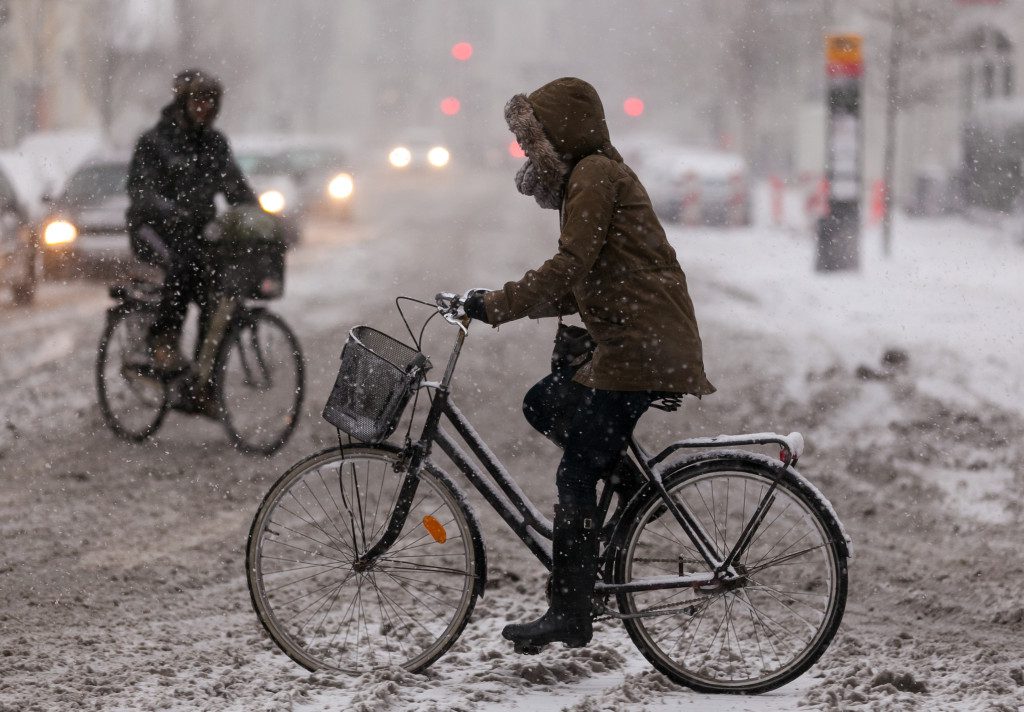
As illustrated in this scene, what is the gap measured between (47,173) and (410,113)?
58.3 meters

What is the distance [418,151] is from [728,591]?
142ft

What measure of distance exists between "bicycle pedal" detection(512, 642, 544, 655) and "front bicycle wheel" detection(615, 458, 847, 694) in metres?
0.28

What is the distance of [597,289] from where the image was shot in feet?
13.0

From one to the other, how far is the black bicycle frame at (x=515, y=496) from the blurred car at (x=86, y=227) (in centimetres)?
1216

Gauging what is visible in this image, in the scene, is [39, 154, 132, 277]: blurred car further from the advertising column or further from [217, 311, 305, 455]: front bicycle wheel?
[217, 311, 305, 455]: front bicycle wheel

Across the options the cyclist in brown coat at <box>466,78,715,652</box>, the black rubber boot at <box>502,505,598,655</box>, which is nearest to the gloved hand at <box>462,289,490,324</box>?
the cyclist in brown coat at <box>466,78,715,652</box>

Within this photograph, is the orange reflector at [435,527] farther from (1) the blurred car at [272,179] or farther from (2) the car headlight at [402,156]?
(2) the car headlight at [402,156]

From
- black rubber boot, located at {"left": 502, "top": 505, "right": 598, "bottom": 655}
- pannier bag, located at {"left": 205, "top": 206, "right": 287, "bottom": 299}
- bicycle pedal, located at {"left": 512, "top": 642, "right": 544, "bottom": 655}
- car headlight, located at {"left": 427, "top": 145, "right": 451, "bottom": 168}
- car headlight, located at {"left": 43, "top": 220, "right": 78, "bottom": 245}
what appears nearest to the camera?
black rubber boot, located at {"left": 502, "top": 505, "right": 598, "bottom": 655}

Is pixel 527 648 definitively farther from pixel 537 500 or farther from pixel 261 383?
pixel 261 383

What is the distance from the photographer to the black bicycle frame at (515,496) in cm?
406

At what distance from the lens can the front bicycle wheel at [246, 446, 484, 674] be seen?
416 cm

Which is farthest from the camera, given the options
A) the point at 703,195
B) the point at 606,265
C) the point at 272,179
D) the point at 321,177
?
the point at 703,195

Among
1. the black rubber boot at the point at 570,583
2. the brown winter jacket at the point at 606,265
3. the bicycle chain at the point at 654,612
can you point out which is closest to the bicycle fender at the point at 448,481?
the black rubber boot at the point at 570,583

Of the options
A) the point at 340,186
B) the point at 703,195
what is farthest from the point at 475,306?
the point at 703,195
